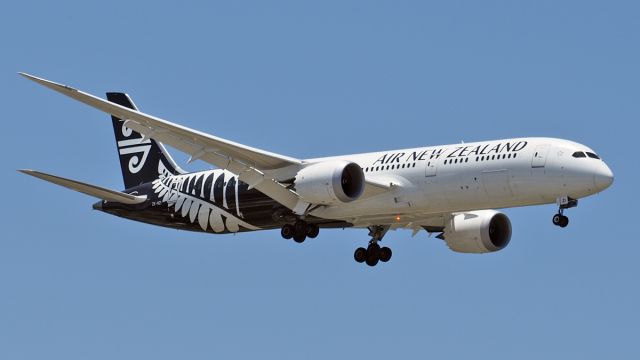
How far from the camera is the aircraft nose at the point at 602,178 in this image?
1967 inches

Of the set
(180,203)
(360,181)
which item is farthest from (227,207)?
(360,181)

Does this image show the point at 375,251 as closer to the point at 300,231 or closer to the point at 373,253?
the point at 373,253

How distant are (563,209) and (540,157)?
2.00 metres

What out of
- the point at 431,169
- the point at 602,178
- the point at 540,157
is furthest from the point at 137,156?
the point at 602,178

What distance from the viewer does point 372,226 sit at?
2265 inches

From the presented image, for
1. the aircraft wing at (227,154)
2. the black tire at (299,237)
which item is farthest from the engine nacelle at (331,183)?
the black tire at (299,237)

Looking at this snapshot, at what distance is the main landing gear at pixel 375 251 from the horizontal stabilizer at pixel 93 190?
920cm

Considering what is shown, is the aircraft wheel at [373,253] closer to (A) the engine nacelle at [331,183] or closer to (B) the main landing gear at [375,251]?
(B) the main landing gear at [375,251]

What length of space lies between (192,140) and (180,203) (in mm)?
5636

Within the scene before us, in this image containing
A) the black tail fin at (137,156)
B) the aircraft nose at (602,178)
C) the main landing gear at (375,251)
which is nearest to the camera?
the aircraft nose at (602,178)

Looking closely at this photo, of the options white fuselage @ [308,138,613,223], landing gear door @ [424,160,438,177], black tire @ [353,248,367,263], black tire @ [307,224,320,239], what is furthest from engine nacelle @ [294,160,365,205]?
black tire @ [353,248,367,263]

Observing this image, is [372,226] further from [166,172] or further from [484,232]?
[166,172]

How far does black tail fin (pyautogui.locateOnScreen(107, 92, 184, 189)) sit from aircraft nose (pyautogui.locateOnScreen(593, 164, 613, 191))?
1840 cm

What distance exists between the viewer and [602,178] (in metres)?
50.0
